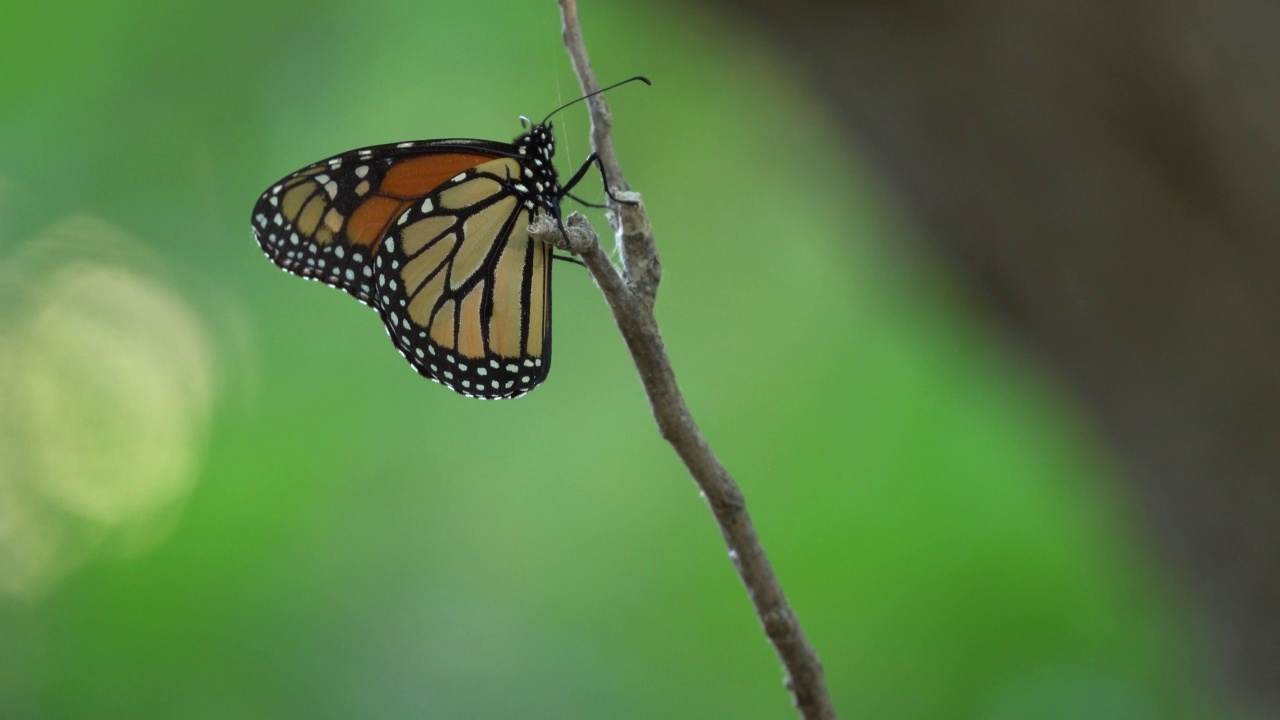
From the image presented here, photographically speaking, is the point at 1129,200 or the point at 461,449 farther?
the point at 461,449

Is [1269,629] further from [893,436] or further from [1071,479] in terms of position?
[893,436]

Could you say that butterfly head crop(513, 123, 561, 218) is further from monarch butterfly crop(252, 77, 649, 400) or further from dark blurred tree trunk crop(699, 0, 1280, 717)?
dark blurred tree trunk crop(699, 0, 1280, 717)

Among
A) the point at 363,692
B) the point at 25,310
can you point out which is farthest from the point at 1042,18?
the point at 25,310

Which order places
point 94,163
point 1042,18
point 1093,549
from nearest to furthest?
1. point 1042,18
2. point 94,163
3. point 1093,549

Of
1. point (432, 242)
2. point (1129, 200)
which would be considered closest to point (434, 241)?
point (432, 242)

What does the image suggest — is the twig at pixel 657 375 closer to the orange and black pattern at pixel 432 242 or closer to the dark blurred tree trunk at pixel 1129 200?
the orange and black pattern at pixel 432 242

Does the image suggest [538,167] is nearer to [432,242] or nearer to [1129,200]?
[432,242]

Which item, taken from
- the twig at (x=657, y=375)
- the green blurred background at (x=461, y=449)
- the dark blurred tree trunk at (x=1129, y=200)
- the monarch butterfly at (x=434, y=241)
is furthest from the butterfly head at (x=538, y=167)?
the green blurred background at (x=461, y=449)
